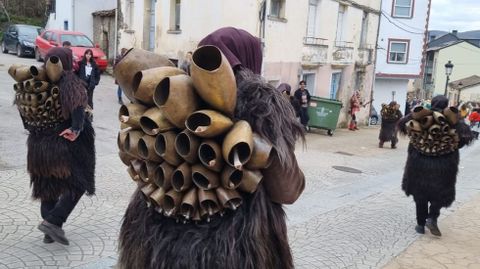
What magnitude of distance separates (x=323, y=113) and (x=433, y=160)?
1072cm

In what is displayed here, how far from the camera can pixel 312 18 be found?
17.7m

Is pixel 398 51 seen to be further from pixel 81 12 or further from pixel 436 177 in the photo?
pixel 436 177

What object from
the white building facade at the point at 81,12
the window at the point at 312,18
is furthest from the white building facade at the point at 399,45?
the white building facade at the point at 81,12

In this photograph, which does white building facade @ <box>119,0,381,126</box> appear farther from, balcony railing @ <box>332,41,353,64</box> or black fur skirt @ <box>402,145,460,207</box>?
black fur skirt @ <box>402,145,460,207</box>

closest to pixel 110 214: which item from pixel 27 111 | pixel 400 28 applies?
pixel 27 111

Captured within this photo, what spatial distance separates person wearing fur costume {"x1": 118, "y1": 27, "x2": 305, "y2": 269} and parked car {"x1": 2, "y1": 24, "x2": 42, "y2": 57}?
22.5m

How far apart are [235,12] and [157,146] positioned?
12785 mm

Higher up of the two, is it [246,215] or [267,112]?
[267,112]

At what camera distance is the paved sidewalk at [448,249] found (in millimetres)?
4961

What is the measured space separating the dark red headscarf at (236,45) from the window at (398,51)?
25886 millimetres

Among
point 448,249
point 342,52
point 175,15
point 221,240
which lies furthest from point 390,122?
point 221,240

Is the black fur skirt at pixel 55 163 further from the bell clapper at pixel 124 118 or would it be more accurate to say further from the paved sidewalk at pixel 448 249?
the paved sidewalk at pixel 448 249

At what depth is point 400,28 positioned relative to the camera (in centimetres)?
2620

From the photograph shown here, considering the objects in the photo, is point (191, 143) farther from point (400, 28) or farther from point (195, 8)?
point (400, 28)
